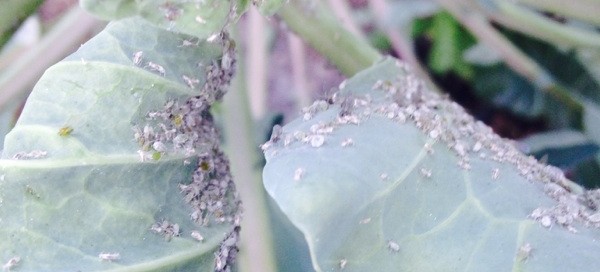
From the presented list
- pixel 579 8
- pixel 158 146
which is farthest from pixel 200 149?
pixel 579 8

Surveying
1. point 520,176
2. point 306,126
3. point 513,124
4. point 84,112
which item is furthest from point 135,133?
point 513,124

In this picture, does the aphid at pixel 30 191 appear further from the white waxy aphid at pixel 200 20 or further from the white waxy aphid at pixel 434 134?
the white waxy aphid at pixel 434 134

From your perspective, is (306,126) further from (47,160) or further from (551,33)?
(551,33)

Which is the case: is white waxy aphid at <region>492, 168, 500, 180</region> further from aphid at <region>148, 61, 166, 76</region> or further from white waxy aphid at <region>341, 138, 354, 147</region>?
aphid at <region>148, 61, 166, 76</region>

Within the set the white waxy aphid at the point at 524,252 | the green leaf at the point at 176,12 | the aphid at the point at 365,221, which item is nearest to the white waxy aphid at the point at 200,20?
the green leaf at the point at 176,12

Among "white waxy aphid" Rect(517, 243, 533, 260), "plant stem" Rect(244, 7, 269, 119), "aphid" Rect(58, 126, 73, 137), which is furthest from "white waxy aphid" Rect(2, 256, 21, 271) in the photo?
"plant stem" Rect(244, 7, 269, 119)

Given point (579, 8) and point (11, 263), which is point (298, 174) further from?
point (579, 8)

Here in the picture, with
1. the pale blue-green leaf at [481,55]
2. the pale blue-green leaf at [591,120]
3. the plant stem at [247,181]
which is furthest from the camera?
the pale blue-green leaf at [481,55]

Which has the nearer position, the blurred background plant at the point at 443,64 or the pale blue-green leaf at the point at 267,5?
the pale blue-green leaf at the point at 267,5
